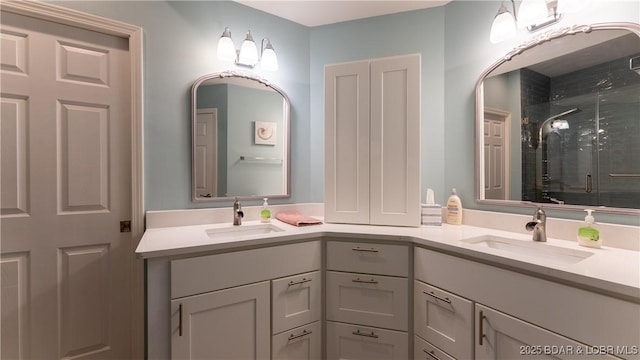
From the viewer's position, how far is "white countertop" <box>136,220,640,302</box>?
0.85m

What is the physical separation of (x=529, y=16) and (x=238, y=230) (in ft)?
6.22

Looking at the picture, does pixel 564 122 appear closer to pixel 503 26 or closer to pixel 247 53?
pixel 503 26

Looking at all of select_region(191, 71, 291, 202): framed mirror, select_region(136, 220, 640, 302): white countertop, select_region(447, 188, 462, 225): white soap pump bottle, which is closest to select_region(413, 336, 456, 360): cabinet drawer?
select_region(136, 220, 640, 302): white countertop

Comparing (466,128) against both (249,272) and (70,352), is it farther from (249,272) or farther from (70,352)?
(70,352)

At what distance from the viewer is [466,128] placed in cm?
176

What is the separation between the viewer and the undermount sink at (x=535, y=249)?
1.15 m

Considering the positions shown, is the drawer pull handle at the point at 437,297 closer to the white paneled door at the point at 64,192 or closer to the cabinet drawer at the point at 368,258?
the cabinet drawer at the point at 368,258

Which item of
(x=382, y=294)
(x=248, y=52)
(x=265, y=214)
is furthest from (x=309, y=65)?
(x=382, y=294)

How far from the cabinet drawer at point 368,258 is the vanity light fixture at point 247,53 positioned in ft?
4.12

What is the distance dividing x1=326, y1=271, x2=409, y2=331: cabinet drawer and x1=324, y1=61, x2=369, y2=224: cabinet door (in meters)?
0.39

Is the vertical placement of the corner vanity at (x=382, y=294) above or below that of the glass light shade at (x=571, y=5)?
below

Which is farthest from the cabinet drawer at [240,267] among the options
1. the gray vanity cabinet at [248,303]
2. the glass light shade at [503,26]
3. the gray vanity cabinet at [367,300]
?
the glass light shade at [503,26]

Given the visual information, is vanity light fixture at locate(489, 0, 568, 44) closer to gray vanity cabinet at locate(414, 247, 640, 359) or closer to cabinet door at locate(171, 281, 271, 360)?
gray vanity cabinet at locate(414, 247, 640, 359)

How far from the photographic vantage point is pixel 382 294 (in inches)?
57.5
